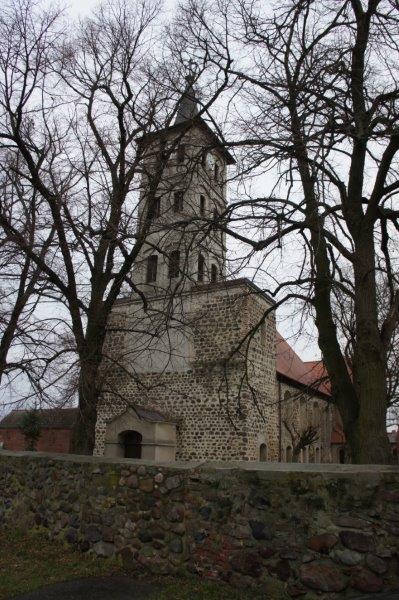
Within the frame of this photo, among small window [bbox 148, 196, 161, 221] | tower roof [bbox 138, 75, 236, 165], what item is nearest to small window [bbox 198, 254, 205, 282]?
tower roof [bbox 138, 75, 236, 165]

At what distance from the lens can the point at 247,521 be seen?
14.9 feet

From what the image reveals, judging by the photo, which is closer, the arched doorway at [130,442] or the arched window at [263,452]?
the arched window at [263,452]

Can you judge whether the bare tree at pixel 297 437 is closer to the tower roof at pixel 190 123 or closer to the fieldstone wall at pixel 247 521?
the tower roof at pixel 190 123

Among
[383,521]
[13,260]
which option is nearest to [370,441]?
[383,521]

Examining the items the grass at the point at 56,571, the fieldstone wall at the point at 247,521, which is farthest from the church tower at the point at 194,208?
the grass at the point at 56,571

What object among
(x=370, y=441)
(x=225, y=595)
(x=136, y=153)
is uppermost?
(x=136, y=153)

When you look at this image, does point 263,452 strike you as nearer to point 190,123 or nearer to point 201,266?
point 201,266

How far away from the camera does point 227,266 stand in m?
7.48

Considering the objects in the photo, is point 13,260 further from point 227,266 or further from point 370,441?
point 370,441

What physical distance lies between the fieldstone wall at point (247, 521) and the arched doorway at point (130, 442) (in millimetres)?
13775

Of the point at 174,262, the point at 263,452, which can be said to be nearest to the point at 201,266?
the point at 174,262

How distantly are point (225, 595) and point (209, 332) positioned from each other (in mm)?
14779

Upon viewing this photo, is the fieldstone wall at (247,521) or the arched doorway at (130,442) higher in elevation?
the arched doorway at (130,442)

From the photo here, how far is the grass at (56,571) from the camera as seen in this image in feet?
14.5
